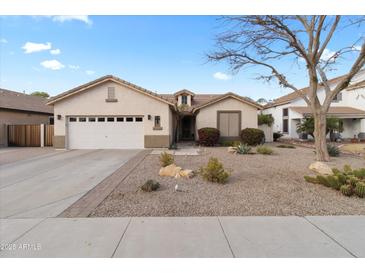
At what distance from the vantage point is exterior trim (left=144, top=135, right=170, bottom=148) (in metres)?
14.5

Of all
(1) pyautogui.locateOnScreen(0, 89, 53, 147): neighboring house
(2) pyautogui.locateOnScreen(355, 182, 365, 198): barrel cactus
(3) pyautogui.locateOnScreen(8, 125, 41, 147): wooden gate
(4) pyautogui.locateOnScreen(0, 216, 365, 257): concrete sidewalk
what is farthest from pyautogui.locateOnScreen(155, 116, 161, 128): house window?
(1) pyautogui.locateOnScreen(0, 89, 53, 147): neighboring house

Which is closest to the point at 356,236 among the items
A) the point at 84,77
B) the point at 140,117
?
→ the point at 140,117

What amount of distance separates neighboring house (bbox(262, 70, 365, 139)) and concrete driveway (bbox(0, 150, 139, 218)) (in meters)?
19.9

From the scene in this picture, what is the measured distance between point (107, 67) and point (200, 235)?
15419mm

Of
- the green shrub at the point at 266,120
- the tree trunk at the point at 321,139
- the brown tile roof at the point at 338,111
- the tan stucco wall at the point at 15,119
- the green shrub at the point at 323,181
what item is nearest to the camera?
the green shrub at the point at 323,181

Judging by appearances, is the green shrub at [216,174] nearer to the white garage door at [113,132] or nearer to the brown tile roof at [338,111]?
the white garage door at [113,132]

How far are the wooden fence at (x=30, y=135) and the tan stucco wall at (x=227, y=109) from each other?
11871mm

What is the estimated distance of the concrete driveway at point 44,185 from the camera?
4.50 meters

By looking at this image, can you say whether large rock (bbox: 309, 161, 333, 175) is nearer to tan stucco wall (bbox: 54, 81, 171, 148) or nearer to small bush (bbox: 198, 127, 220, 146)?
small bush (bbox: 198, 127, 220, 146)

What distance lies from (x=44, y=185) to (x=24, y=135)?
13.5 metres

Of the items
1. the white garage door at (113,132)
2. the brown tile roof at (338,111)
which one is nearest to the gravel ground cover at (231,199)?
the white garage door at (113,132)

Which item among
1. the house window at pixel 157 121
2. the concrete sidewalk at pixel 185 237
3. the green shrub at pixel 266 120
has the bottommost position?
the concrete sidewalk at pixel 185 237

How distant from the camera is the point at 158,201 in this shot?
A: 15.7 ft

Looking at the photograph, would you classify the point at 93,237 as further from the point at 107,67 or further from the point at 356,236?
the point at 107,67
